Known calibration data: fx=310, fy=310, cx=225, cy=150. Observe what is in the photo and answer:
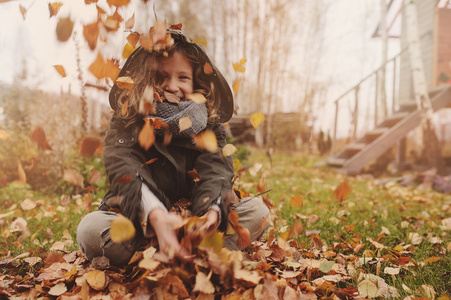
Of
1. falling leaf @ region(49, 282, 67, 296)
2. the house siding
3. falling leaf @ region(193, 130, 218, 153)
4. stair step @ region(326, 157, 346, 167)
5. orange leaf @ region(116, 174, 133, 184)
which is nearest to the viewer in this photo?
falling leaf @ region(49, 282, 67, 296)

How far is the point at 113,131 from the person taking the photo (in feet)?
5.08

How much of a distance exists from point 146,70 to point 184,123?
0.35m

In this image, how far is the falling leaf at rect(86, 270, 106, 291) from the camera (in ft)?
4.10

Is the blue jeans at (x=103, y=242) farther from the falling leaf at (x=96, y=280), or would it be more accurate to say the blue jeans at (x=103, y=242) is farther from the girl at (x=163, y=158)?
the falling leaf at (x=96, y=280)

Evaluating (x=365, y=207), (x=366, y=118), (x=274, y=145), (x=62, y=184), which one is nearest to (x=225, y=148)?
(x=365, y=207)

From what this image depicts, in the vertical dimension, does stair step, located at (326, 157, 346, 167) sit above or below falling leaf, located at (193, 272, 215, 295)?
above

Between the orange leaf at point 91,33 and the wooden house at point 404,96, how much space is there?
5.37m

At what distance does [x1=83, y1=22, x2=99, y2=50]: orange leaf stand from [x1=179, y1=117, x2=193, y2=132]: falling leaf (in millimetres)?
479

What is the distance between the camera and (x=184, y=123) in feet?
4.75

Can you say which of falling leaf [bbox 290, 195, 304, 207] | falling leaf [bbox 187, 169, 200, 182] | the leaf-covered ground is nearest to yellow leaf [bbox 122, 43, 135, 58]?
falling leaf [bbox 187, 169, 200, 182]

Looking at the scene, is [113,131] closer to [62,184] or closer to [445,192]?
[62,184]

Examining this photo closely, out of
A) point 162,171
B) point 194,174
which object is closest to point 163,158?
point 162,171

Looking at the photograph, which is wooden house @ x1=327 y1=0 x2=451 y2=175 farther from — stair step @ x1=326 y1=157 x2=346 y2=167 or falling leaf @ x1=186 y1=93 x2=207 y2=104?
falling leaf @ x1=186 y1=93 x2=207 y2=104

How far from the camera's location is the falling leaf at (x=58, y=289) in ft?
4.10
